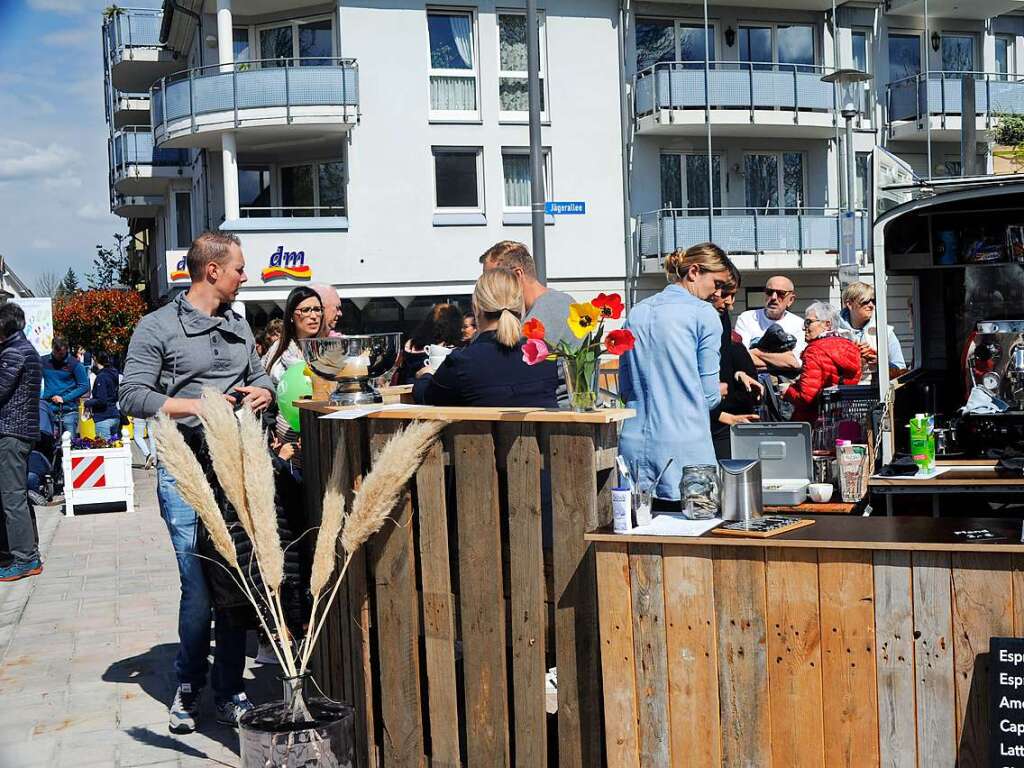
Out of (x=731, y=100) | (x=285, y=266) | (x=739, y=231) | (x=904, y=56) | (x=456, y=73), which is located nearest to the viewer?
(x=285, y=266)

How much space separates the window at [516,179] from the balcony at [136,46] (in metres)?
14.1

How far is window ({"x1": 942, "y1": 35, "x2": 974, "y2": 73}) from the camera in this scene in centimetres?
3114

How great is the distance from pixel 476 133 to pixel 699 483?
2360 centimetres

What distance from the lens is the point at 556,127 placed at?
90.9 ft

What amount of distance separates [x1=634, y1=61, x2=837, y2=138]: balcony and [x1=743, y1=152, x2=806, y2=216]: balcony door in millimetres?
804

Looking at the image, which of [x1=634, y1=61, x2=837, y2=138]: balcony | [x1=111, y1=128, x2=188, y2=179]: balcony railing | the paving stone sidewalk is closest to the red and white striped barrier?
the paving stone sidewalk

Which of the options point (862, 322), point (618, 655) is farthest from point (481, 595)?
point (862, 322)

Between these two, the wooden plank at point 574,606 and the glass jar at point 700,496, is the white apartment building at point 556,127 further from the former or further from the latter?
the wooden plank at point 574,606

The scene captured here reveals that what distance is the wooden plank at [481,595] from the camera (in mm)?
3938

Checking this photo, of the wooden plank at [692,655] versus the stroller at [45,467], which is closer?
the wooden plank at [692,655]

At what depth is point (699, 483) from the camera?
4.03 meters

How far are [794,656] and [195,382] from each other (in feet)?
9.91

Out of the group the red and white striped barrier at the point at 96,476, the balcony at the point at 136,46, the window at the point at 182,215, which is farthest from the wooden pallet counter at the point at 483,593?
the balcony at the point at 136,46

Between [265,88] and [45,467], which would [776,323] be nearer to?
[45,467]
